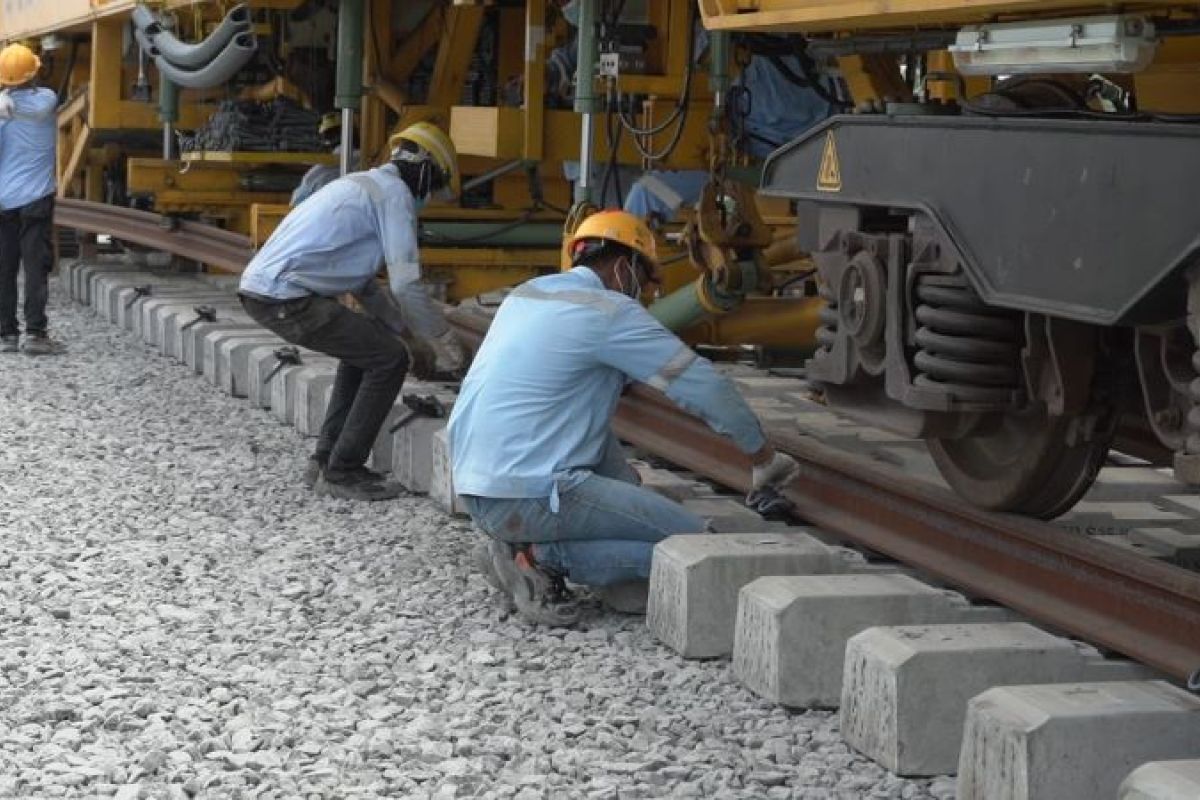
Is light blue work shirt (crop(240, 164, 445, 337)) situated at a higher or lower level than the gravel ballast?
higher

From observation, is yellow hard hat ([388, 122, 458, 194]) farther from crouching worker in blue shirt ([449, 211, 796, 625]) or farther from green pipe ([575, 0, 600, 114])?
crouching worker in blue shirt ([449, 211, 796, 625])

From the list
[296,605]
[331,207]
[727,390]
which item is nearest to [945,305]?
[727,390]

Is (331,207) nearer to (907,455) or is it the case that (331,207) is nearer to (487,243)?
(907,455)

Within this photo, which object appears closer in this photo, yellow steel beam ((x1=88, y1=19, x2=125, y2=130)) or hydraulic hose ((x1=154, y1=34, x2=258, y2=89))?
hydraulic hose ((x1=154, y1=34, x2=258, y2=89))

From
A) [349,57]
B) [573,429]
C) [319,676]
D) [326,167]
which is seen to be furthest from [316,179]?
[319,676]

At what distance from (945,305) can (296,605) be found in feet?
6.64

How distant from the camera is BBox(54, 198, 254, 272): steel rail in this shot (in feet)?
45.8

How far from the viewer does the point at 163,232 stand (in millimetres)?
15336

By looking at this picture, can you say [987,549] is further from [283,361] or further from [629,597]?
[283,361]

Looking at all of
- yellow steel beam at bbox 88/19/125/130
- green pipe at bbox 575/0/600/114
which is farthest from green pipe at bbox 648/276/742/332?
yellow steel beam at bbox 88/19/125/130

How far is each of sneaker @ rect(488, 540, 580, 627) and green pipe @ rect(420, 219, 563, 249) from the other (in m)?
6.37

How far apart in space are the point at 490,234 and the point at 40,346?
2518mm

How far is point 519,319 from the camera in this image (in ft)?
20.5

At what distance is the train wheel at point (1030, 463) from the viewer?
223 inches
